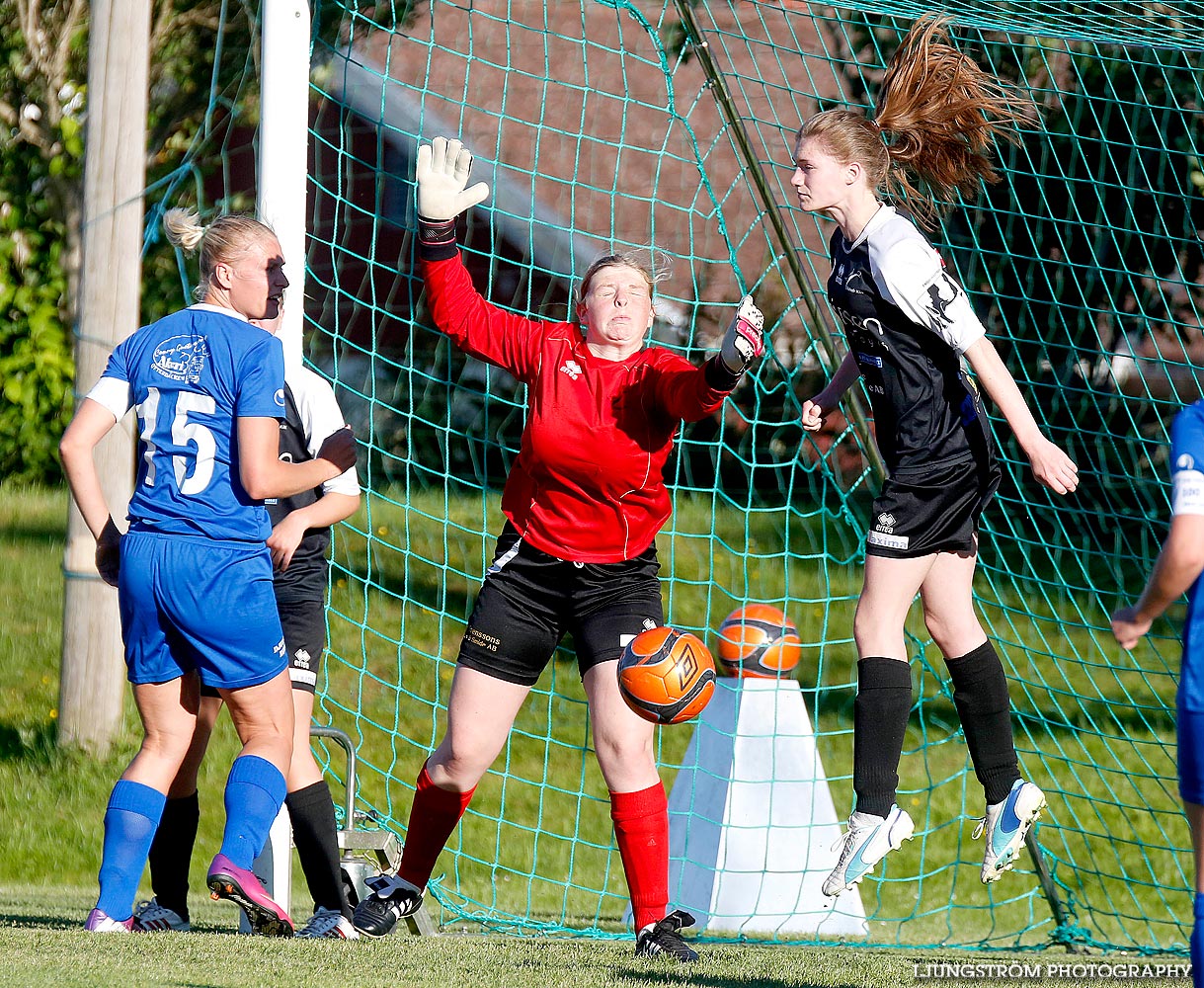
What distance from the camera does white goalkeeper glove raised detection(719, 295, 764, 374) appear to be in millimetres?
3645

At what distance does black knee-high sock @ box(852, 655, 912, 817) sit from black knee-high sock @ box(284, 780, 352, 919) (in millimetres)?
1534

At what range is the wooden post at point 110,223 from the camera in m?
6.14

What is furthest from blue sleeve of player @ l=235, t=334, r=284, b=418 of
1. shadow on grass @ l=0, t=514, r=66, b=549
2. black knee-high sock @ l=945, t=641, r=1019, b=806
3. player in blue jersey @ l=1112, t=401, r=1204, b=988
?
shadow on grass @ l=0, t=514, r=66, b=549

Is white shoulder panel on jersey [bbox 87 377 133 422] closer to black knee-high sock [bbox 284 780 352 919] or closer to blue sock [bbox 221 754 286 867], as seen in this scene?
blue sock [bbox 221 754 286 867]

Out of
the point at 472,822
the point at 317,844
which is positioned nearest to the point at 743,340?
the point at 317,844

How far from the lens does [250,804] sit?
380 cm

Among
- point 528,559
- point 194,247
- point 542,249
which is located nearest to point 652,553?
point 528,559

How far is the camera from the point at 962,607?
12.6ft

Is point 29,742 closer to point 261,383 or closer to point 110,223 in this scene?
point 110,223

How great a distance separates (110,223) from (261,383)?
283cm

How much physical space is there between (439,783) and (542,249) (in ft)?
29.8

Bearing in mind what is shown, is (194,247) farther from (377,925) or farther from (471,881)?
(471,881)

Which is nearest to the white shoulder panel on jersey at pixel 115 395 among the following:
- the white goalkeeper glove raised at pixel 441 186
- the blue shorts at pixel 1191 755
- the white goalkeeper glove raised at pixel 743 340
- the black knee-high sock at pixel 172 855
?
the white goalkeeper glove raised at pixel 441 186

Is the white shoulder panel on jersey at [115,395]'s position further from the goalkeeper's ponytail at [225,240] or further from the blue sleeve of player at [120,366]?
the goalkeeper's ponytail at [225,240]
